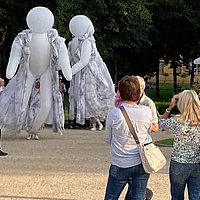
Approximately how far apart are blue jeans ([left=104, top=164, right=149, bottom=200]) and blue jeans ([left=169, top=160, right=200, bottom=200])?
53cm

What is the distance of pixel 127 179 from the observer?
6652 millimetres

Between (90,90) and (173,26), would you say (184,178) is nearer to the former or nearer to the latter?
(90,90)

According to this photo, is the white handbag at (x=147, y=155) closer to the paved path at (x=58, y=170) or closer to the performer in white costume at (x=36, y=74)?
the paved path at (x=58, y=170)

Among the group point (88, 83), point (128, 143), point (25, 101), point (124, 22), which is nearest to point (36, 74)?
point (25, 101)

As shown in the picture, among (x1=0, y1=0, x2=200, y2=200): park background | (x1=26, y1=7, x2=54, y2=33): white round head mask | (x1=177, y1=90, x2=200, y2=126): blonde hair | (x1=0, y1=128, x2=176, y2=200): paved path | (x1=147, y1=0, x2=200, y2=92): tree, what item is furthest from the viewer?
(x1=147, y1=0, x2=200, y2=92): tree

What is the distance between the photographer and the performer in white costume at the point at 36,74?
53.1 ft

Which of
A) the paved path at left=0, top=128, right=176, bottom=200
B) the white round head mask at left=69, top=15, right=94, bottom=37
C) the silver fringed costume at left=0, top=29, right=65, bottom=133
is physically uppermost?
the white round head mask at left=69, top=15, right=94, bottom=37

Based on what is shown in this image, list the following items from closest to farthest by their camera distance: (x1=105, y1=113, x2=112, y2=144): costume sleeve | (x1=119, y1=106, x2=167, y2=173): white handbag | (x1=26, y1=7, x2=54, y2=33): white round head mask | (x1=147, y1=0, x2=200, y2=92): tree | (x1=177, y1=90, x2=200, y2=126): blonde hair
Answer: (x1=119, y1=106, x2=167, y2=173): white handbag → (x1=105, y1=113, x2=112, y2=144): costume sleeve → (x1=177, y1=90, x2=200, y2=126): blonde hair → (x1=26, y1=7, x2=54, y2=33): white round head mask → (x1=147, y1=0, x2=200, y2=92): tree

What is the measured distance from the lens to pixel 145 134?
6691 millimetres

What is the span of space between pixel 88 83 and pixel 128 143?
13.1 m

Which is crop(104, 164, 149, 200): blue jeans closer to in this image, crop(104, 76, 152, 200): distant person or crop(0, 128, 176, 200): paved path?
crop(104, 76, 152, 200): distant person

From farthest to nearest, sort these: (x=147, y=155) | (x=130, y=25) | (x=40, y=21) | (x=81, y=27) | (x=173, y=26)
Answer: (x=173, y=26)
(x=130, y=25)
(x=81, y=27)
(x=40, y=21)
(x=147, y=155)

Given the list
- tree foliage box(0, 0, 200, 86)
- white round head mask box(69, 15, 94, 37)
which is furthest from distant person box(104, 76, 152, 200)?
tree foliage box(0, 0, 200, 86)

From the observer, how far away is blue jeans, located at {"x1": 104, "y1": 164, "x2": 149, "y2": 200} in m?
6.56
